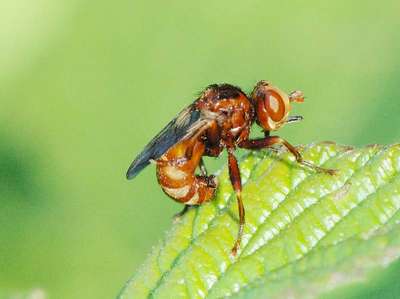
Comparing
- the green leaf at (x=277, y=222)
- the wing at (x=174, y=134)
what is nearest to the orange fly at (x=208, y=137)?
the wing at (x=174, y=134)

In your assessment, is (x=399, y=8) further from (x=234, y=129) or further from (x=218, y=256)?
(x=218, y=256)

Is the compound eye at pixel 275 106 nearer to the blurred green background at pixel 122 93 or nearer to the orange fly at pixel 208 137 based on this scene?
the orange fly at pixel 208 137

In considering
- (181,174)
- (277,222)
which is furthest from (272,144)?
(277,222)

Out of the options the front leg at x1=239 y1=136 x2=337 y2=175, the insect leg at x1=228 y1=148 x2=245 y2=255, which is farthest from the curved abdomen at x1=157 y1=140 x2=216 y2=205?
the front leg at x1=239 y1=136 x2=337 y2=175

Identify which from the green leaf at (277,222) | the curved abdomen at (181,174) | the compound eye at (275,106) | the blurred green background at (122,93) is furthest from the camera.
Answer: the blurred green background at (122,93)

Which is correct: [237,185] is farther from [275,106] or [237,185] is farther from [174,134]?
[275,106]

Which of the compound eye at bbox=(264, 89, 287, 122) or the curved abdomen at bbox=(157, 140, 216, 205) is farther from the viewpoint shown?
the compound eye at bbox=(264, 89, 287, 122)

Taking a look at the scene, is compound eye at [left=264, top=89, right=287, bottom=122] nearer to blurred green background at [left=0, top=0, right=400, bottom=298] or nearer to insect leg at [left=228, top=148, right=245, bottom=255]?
insect leg at [left=228, top=148, right=245, bottom=255]

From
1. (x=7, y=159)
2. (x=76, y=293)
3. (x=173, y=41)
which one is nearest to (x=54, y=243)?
(x=76, y=293)
